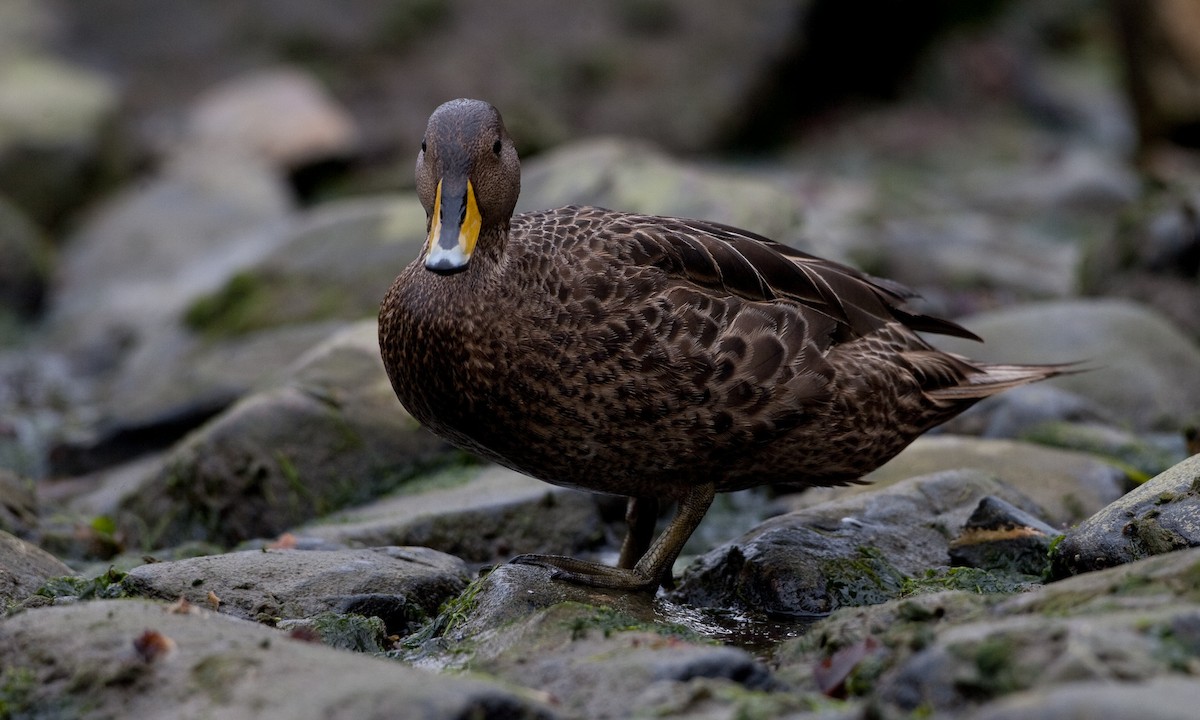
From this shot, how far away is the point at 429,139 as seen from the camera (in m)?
4.57

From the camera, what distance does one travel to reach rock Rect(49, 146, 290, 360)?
11.2m

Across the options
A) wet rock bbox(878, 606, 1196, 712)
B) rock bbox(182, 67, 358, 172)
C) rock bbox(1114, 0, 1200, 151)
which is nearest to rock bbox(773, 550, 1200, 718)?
wet rock bbox(878, 606, 1196, 712)

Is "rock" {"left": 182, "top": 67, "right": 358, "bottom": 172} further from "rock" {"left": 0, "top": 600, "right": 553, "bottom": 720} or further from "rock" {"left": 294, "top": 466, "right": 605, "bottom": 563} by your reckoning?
"rock" {"left": 0, "top": 600, "right": 553, "bottom": 720}

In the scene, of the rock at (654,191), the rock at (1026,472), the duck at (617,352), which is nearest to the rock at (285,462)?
the duck at (617,352)

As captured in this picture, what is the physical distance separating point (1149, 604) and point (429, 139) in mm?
2584

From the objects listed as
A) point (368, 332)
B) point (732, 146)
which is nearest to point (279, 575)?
point (368, 332)

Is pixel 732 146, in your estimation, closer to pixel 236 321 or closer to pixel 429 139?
pixel 236 321

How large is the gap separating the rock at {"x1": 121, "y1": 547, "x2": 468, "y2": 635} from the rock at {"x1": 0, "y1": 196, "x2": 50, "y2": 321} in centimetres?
780

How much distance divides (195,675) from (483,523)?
2456 millimetres

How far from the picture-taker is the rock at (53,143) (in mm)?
13234

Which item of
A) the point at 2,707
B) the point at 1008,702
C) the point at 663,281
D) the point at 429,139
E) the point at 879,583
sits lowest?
the point at 879,583

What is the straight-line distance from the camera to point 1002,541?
4914 millimetres

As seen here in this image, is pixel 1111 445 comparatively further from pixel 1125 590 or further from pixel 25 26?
pixel 25 26

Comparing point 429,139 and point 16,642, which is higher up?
point 429,139
